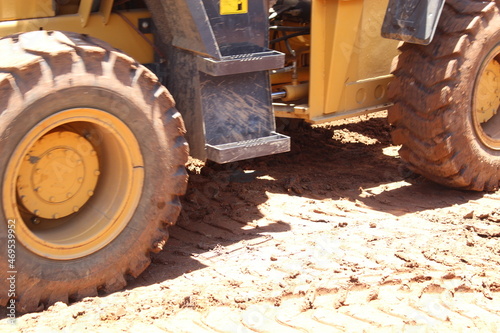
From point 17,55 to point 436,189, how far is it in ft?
10.1

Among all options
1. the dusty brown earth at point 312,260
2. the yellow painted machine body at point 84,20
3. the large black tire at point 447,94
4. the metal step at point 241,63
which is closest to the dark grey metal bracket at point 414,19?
the large black tire at point 447,94

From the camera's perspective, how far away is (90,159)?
3.81 meters

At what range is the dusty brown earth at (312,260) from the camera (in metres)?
3.50

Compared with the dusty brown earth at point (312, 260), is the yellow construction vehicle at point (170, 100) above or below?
above

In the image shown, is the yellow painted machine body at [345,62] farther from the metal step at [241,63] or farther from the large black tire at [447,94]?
the metal step at [241,63]

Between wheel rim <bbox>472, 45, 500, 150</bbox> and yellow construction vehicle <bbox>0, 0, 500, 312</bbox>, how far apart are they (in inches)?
0.4

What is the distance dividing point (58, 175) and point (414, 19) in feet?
7.80

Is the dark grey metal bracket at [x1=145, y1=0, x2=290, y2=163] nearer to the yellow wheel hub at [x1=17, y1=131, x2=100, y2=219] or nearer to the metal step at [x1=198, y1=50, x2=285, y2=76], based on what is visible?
the metal step at [x1=198, y1=50, x2=285, y2=76]

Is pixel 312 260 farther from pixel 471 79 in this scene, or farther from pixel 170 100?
pixel 471 79

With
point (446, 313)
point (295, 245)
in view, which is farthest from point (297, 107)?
point (446, 313)

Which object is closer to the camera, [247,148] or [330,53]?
[247,148]

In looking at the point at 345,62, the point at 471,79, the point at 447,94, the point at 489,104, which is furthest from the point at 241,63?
the point at 489,104

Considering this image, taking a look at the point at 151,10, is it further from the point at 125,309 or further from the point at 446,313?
the point at 446,313

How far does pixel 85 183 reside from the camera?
3.81 m
